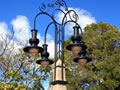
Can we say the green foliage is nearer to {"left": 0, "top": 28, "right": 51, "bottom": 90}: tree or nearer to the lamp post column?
{"left": 0, "top": 28, "right": 51, "bottom": 90}: tree

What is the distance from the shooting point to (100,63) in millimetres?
19672

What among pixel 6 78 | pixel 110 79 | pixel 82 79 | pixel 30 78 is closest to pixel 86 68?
pixel 82 79

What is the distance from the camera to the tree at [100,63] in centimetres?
1955

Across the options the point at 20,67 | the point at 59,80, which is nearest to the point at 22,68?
the point at 20,67

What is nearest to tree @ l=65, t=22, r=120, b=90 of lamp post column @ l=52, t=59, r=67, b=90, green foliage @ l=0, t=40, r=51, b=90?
green foliage @ l=0, t=40, r=51, b=90

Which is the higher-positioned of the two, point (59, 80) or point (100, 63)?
point (100, 63)

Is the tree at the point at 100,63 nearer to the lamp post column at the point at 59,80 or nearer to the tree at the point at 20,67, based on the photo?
the tree at the point at 20,67

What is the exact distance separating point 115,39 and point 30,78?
341 inches

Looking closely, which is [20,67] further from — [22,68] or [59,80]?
[59,80]

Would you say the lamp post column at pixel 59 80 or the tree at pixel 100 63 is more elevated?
the tree at pixel 100 63

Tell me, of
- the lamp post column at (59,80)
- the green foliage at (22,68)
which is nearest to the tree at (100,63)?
the green foliage at (22,68)

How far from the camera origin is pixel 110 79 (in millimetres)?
19688

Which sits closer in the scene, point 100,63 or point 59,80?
point 59,80

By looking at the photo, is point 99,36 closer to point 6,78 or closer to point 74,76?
point 74,76
